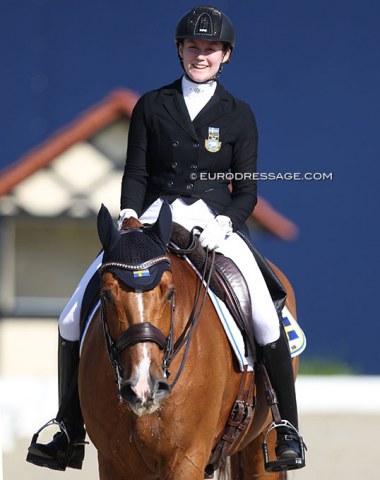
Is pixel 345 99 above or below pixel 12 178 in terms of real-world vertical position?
above

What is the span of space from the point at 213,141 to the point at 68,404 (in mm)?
1336

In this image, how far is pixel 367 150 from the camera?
11.8 m

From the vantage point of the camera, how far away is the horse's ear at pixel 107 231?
4586mm

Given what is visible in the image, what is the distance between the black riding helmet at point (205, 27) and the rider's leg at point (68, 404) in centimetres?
111

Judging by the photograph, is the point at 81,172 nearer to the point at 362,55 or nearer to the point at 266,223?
the point at 266,223

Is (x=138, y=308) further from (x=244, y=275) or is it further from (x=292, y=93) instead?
(x=292, y=93)

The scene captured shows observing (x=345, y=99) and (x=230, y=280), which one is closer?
(x=230, y=280)

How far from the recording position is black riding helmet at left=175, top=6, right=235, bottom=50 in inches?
207

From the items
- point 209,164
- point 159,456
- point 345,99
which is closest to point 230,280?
point 209,164

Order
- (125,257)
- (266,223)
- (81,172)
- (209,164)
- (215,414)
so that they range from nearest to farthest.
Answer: (125,257)
(215,414)
(209,164)
(266,223)
(81,172)

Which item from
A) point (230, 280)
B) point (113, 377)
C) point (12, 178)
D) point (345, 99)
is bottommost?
point (113, 377)

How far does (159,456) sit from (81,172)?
7.96 meters

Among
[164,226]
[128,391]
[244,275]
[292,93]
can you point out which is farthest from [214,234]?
[292,93]

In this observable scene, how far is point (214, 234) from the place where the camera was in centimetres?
511
